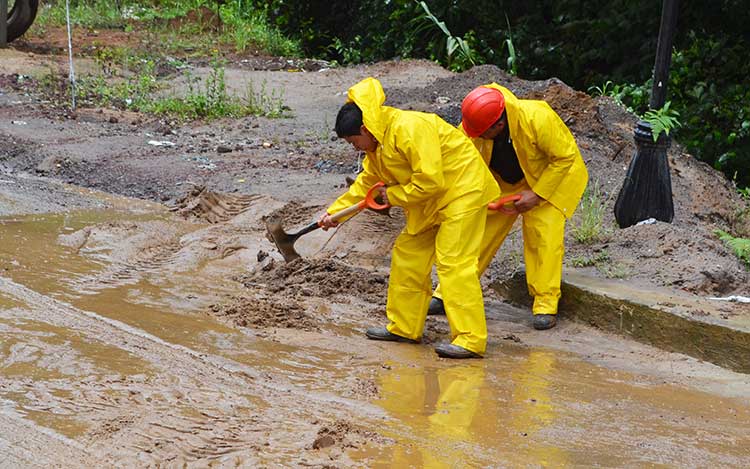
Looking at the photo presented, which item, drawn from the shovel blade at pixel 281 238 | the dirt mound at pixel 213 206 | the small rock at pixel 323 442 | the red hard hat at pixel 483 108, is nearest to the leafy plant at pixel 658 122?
the red hard hat at pixel 483 108

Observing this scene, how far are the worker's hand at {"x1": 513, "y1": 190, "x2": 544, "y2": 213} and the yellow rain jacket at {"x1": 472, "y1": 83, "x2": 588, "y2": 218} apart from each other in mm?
36

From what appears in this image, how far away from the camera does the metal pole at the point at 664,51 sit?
6934mm

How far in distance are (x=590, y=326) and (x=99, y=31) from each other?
15179 millimetres

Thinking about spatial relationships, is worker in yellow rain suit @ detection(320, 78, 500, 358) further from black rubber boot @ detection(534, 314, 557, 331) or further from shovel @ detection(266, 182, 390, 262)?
black rubber boot @ detection(534, 314, 557, 331)

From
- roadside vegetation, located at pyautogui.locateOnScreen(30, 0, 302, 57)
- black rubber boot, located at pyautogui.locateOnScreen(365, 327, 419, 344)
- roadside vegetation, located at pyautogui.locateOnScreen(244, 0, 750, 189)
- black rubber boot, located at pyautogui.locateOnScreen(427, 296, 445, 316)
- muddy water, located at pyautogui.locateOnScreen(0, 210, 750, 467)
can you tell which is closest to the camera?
muddy water, located at pyautogui.locateOnScreen(0, 210, 750, 467)

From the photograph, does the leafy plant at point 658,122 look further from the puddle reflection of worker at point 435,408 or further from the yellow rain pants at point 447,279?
the puddle reflection of worker at point 435,408

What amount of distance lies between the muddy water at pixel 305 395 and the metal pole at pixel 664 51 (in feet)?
7.24

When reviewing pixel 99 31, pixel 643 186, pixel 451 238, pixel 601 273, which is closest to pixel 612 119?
pixel 643 186

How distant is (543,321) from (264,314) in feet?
5.24

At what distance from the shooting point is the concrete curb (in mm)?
5371

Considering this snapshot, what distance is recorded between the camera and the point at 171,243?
24.9 feet

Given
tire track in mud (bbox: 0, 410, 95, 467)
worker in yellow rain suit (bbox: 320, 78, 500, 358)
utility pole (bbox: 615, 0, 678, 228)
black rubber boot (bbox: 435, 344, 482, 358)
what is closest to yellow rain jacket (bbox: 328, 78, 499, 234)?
worker in yellow rain suit (bbox: 320, 78, 500, 358)

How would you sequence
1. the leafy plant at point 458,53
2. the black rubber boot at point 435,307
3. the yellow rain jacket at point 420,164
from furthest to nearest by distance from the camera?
the leafy plant at point 458,53 → the black rubber boot at point 435,307 → the yellow rain jacket at point 420,164

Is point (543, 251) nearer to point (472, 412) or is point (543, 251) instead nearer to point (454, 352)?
point (454, 352)
